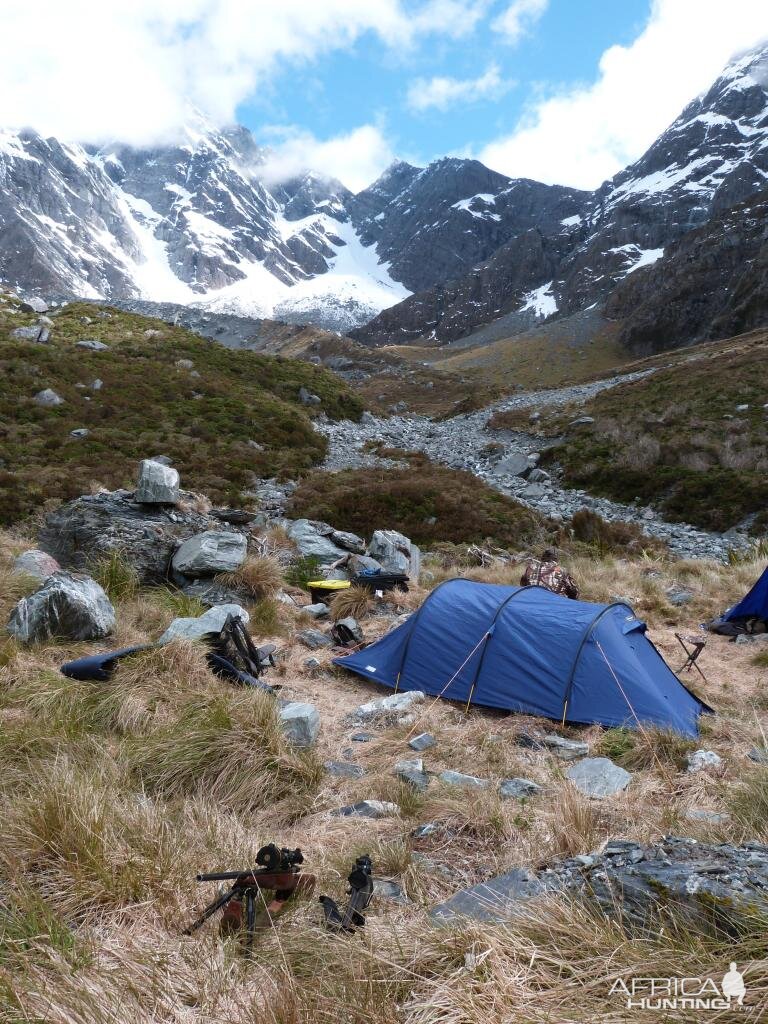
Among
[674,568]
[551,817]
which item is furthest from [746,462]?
[551,817]

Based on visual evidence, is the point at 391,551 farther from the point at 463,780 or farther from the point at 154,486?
the point at 463,780

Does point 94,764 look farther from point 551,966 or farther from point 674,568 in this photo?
point 674,568

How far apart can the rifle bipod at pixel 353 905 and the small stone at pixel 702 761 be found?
3763mm

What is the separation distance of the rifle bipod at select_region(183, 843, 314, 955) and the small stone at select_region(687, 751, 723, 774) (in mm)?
4004

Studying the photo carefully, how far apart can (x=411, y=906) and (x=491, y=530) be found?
636 inches

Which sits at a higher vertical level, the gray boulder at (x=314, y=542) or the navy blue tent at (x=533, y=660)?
the gray boulder at (x=314, y=542)

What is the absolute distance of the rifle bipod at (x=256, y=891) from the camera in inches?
113

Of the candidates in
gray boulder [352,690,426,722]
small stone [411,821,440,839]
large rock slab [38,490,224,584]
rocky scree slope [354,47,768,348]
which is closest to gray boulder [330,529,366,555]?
large rock slab [38,490,224,584]

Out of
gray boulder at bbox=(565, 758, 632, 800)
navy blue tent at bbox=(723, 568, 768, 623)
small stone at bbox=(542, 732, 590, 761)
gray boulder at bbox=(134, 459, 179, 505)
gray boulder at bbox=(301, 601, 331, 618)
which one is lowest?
navy blue tent at bbox=(723, 568, 768, 623)

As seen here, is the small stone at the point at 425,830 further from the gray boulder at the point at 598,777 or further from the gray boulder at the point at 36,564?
the gray boulder at the point at 36,564

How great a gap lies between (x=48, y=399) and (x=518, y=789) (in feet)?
83.5

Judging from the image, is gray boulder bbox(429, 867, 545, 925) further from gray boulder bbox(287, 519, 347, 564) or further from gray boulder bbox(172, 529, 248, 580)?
gray boulder bbox(287, 519, 347, 564)

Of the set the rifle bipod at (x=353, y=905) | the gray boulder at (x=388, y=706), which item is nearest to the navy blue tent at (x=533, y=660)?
the gray boulder at (x=388, y=706)

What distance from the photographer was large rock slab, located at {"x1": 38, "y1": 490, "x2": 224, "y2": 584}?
1067cm
